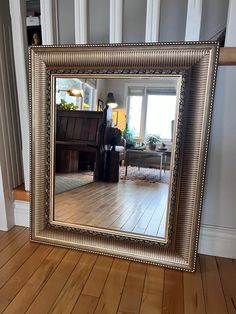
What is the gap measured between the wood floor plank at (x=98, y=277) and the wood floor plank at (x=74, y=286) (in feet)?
0.08

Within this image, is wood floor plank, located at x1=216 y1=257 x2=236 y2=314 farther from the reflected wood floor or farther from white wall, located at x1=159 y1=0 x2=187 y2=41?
white wall, located at x1=159 y1=0 x2=187 y2=41

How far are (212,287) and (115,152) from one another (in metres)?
0.90

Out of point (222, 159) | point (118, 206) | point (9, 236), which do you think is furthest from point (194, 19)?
point (9, 236)

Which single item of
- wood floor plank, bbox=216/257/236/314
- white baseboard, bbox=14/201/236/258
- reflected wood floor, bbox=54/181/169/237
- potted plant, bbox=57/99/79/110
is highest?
potted plant, bbox=57/99/79/110

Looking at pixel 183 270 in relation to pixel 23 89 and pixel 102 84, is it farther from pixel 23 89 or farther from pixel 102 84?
pixel 23 89

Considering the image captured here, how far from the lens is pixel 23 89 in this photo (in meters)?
1.51

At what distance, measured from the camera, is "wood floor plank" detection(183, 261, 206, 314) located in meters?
1.06

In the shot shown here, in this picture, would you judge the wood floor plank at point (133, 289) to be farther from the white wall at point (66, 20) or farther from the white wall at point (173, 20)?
the white wall at point (66, 20)

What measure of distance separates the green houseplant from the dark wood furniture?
0.89ft

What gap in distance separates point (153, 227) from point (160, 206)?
14cm

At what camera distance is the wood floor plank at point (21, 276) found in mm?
1074

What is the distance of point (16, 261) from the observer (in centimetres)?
134

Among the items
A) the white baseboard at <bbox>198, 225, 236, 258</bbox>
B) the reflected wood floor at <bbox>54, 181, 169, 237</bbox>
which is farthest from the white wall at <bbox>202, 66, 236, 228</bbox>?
the reflected wood floor at <bbox>54, 181, 169, 237</bbox>

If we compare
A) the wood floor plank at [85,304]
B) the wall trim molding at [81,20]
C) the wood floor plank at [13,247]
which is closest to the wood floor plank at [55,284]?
the wood floor plank at [85,304]
